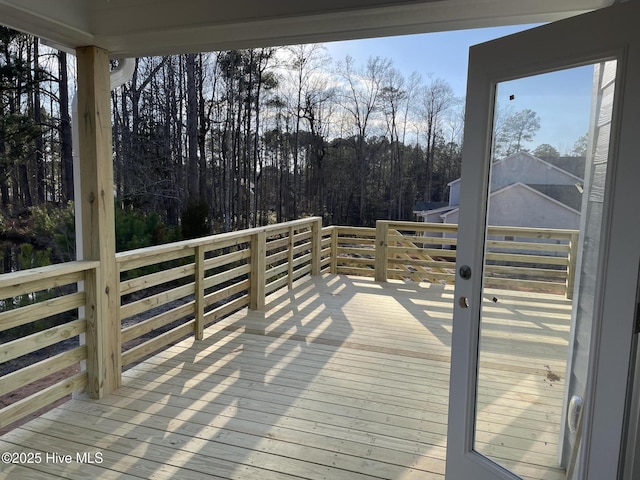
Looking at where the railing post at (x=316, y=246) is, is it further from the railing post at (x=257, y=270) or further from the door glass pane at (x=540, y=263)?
the door glass pane at (x=540, y=263)

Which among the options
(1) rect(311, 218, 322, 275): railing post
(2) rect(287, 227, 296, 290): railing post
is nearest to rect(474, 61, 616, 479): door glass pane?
(2) rect(287, 227, 296, 290): railing post

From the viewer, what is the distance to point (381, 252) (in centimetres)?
635

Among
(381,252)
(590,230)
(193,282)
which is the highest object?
(590,230)

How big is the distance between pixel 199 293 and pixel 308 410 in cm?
151

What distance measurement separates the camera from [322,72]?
1283cm

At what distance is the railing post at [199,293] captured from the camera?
11.3 ft

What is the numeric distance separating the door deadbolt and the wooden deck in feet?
0.42

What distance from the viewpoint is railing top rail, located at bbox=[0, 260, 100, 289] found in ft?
6.49

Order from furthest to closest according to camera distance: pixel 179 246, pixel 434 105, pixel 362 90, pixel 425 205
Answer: pixel 425 205, pixel 362 90, pixel 434 105, pixel 179 246

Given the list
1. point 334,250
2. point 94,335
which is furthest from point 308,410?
point 334,250

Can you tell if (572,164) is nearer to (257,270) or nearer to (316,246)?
(257,270)

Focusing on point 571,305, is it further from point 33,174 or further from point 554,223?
point 33,174

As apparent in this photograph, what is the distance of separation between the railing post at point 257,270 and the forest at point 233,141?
14.5 feet

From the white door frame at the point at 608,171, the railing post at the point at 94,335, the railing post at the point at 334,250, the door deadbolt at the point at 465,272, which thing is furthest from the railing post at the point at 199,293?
the railing post at the point at 334,250
